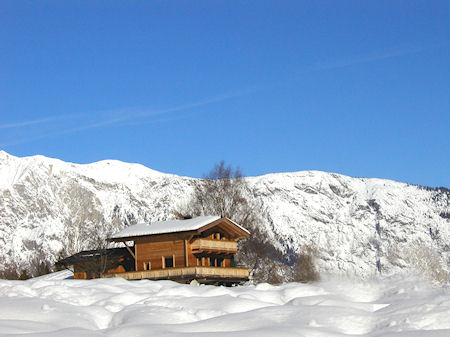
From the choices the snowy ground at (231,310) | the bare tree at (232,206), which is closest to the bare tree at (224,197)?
the bare tree at (232,206)

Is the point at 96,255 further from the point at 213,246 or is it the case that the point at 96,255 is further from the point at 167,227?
the point at 213,246

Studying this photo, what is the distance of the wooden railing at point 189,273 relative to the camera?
40.4 m

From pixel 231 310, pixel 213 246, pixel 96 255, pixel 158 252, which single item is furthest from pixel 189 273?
pixel 231 310

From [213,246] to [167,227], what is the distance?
10.0 feet

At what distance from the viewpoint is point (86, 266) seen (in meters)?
47.4

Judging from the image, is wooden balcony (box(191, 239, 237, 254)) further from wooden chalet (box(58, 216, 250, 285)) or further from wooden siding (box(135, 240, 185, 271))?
wooden siding (box(135, 240, 185, 271))

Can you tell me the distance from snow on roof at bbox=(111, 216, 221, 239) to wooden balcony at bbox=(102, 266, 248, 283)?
8.04ft

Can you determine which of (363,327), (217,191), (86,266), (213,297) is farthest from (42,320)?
(217,191)

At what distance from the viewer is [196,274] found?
40062 millimetres

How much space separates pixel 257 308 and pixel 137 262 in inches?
1154

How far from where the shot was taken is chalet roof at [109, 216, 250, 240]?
42.0m

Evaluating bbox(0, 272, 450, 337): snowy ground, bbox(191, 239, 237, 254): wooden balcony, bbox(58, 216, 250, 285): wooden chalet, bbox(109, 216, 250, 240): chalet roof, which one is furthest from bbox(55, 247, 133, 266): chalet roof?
bbox(0, 272, 450, 337): snowy ground

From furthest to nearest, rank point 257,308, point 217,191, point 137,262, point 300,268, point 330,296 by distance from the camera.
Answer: point 300,268 < point 217,191 < point 137,262 < point 330,296 < point 257,308

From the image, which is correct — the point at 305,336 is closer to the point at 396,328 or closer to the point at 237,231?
the point at 396,328
